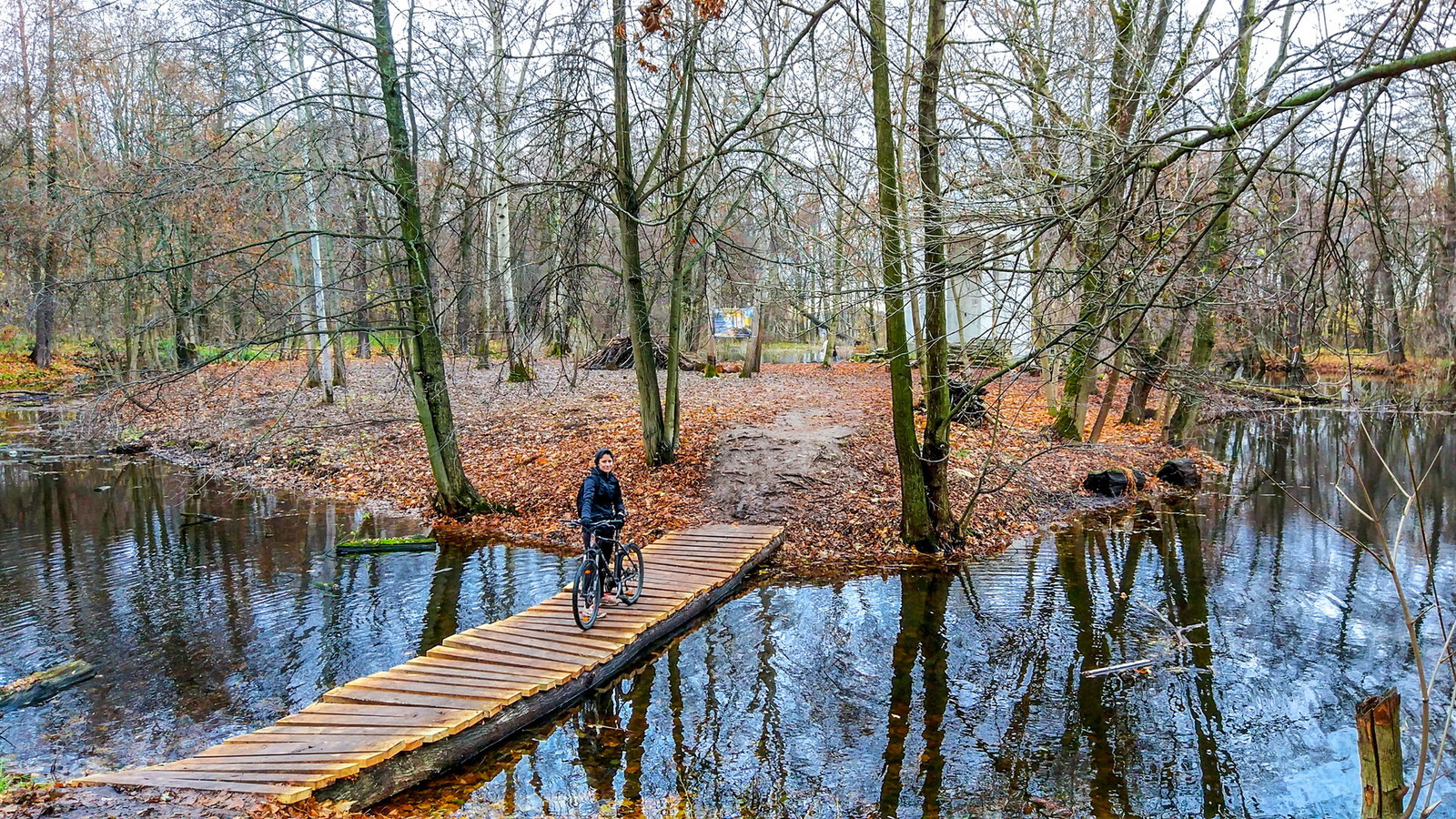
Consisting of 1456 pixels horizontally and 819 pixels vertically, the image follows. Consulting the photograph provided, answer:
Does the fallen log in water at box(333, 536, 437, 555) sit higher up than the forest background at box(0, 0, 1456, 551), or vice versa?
the forest background at box(0, 0, 1456, 551)

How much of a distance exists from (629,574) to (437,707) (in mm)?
2874

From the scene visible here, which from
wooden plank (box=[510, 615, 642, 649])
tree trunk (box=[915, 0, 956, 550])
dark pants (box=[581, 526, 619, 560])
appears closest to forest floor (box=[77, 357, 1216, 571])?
tree trunk (box=[915, 0, 956, 550])

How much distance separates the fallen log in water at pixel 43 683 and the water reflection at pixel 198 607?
14 centimetres

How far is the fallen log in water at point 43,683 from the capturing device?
6953 mm

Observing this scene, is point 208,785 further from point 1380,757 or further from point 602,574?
point 1380,757

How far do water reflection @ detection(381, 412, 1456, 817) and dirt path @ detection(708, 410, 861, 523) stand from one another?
268cm

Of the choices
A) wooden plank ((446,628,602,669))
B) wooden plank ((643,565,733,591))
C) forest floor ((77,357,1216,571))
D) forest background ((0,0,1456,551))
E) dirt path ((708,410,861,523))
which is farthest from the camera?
dirt path ((708,410,861,523))

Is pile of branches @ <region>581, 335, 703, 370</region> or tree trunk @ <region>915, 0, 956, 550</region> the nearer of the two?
tree trunk @ <region>915, 0, 956, 550</region>

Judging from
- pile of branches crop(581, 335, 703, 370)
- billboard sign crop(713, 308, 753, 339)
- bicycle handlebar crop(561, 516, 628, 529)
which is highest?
billboard sign crop(713, 308, 753, 339)

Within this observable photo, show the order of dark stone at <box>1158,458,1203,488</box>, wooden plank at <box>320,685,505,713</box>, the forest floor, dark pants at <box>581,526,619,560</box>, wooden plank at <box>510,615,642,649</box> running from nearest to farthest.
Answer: wooden plank at <box>320,685,505,713</box>, wooden plank at <box>510,615,642,649</box>, dark pants at <box>581,526,619,560</box>, the forest floor, dark stone at <box>1158,458,1203,488</box>

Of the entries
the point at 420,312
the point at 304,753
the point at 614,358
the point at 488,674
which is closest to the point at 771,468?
the point at 420,312

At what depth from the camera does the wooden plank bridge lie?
5234 mm

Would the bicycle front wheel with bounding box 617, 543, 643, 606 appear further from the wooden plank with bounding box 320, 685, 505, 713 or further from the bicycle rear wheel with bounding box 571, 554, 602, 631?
the wooden plank with bounding box 320, 685, 505, 713

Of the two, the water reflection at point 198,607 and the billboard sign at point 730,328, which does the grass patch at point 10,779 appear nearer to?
the water reflection at point 198,607
